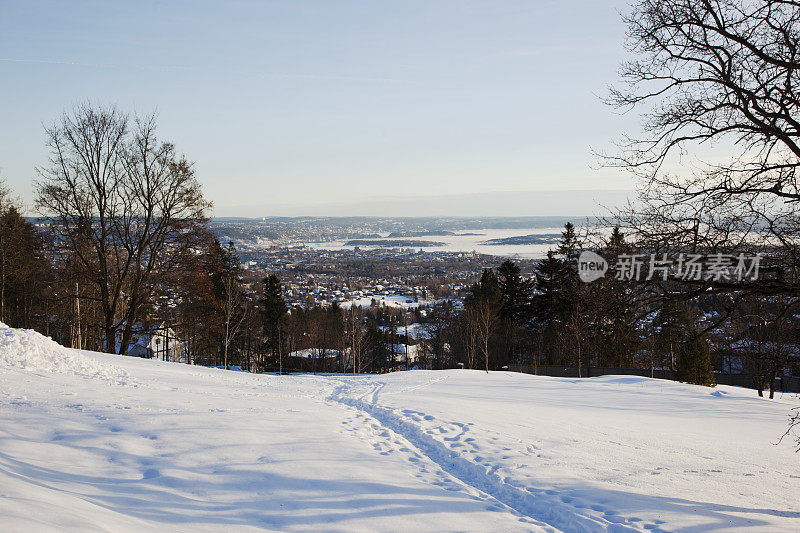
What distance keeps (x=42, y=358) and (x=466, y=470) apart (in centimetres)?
1053

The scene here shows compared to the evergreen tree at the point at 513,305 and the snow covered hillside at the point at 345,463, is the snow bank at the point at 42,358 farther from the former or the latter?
the evergreen tree at the point at 513,305

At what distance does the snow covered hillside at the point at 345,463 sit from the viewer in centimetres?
500

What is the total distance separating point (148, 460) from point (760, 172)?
29.0 feet

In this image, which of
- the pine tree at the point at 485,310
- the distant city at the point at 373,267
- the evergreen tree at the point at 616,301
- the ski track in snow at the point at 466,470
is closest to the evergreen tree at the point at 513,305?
the pine tree at the point at 485,310

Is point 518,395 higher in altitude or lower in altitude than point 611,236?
lower

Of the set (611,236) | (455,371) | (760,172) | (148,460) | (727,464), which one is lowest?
(455,371)

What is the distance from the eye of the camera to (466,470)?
7102 mm

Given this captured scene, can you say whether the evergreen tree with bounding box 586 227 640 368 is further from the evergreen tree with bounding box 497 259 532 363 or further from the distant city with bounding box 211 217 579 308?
the distant city with bounding box 211 217 579 308

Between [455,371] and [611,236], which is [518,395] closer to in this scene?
[455,371]

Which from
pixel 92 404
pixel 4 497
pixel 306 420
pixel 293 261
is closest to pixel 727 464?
pixel 306 420

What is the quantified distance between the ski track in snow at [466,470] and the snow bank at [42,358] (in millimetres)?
6856

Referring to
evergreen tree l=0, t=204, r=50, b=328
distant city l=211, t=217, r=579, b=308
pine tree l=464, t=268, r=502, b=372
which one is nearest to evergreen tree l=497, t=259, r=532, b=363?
pine tree l=464, t=268, r=502, b=372

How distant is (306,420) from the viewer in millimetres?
9352

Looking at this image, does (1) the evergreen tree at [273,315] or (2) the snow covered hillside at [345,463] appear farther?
(1) the evergreen tree at [273,315]
